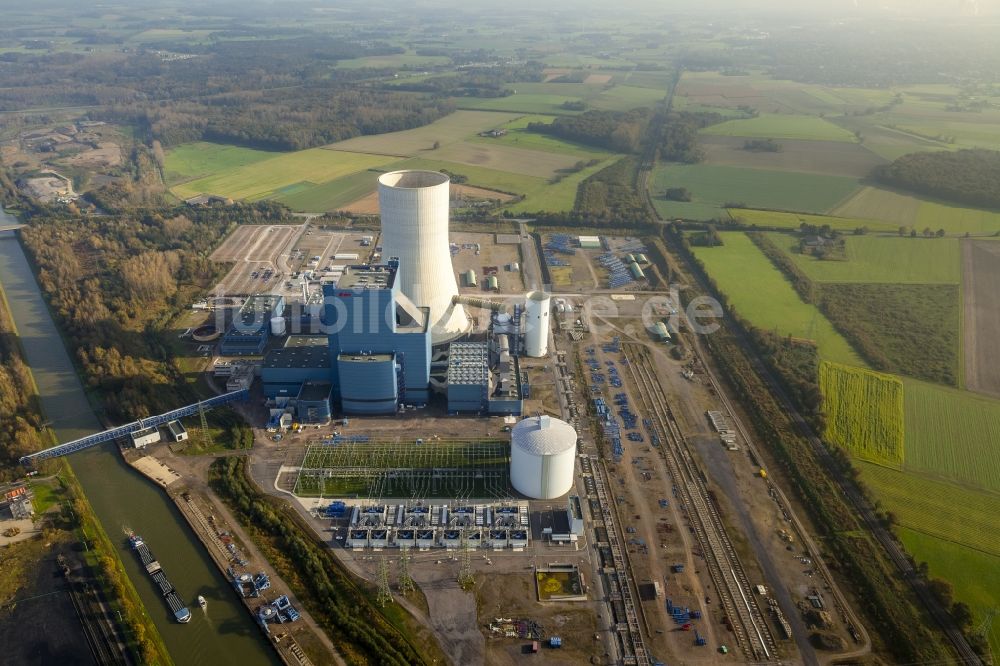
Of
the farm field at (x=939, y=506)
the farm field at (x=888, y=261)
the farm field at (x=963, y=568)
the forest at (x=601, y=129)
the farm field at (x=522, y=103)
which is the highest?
the farm field at (x=522, y=103)

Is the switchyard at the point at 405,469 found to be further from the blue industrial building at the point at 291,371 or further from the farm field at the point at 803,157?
the farm field at the point at 803,157

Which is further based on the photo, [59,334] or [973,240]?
[973,240]

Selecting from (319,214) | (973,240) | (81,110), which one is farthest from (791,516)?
(81,110)

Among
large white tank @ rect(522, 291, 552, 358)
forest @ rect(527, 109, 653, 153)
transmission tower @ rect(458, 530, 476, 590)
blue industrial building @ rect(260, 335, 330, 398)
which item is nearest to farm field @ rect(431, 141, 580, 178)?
forest @ rect(527, 109, 653, 153)

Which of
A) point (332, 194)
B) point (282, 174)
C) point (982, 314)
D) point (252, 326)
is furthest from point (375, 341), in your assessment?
point (282, 174)

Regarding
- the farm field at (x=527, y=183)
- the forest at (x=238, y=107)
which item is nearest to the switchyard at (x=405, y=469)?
the farm field at (x=527, y=183)

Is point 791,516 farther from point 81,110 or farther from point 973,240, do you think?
point 81,110

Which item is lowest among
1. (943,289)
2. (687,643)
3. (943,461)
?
(687,643)
